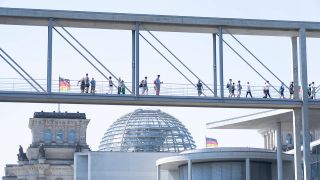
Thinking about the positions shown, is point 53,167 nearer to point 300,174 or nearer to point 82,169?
point 82,169

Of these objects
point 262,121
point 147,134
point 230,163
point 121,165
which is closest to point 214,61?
point 262,121

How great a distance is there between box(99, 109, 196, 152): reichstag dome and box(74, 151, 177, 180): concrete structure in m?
61.6

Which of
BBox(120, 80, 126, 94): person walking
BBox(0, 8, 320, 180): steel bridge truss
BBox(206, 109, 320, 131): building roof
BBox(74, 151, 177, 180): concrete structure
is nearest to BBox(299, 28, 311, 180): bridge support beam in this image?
BBox(0, 8, 320, 180): steel bridge truss

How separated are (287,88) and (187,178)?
49848mm

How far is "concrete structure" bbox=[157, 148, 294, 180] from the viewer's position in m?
100

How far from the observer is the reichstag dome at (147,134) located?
606 ft

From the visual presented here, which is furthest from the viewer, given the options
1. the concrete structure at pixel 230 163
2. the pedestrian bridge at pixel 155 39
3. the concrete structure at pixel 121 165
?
the concrete structure at pixel 121 165

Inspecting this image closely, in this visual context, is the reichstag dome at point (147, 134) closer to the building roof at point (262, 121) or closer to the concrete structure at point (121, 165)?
the concrete structure at point (121, 165)

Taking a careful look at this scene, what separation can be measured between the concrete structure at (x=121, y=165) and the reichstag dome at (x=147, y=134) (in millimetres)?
61566

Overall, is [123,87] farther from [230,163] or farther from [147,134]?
[147,134]

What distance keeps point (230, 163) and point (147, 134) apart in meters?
84.0

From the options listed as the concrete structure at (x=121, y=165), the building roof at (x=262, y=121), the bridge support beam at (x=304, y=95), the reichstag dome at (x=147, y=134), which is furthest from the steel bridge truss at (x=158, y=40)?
the reichstag dome at (x=147, y=134)

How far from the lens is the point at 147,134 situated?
18662 cm

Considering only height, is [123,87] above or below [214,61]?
below
